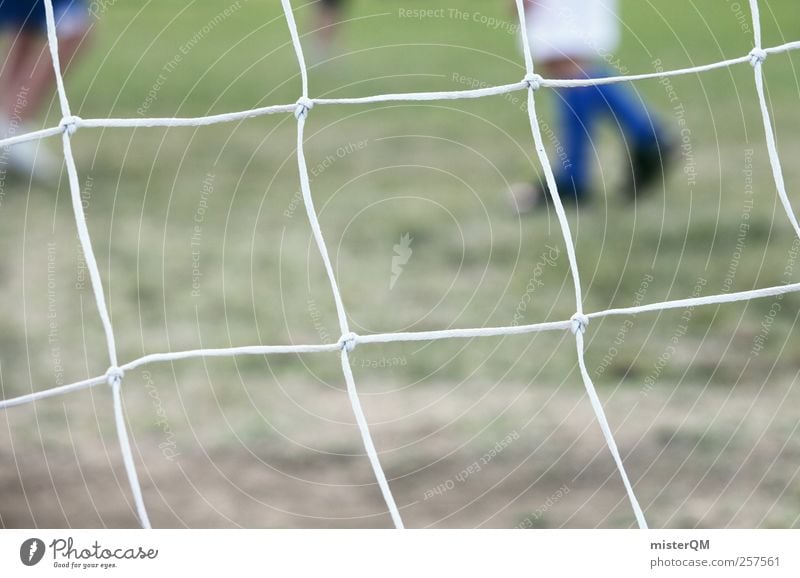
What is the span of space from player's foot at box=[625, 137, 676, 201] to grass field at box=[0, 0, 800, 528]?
0.05 m

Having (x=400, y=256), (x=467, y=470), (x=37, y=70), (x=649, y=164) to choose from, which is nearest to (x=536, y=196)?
(x=649, y=164)

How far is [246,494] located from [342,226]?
814mm

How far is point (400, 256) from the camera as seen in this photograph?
5.30 feet

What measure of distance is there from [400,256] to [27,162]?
1052 mm

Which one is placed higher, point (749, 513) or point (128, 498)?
point (128, 498)

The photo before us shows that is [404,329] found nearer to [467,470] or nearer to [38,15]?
[467,470]

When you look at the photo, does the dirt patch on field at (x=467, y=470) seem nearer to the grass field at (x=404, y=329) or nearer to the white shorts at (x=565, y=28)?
the grass field at (x=404, y=329)

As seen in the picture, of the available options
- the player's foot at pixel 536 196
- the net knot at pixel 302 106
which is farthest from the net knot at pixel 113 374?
the player's foot at pixel 536 196
